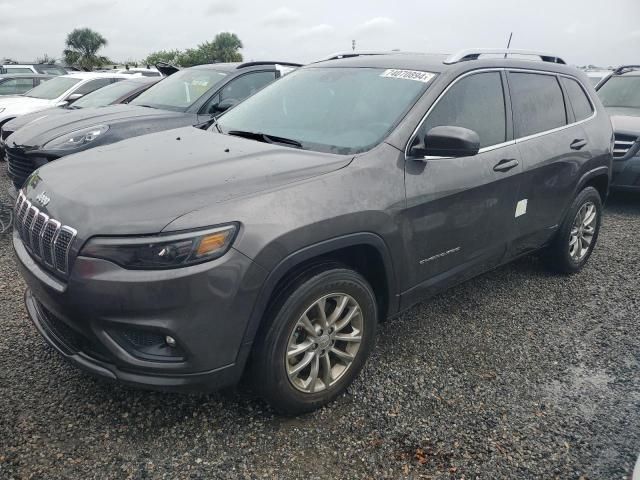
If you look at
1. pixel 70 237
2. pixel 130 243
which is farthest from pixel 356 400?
pixel 70 237

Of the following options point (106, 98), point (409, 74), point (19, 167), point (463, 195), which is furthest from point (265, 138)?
point (106, 98)

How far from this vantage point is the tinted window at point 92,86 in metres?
9.59

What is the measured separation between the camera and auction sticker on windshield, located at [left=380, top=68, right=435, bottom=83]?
307 centimetres

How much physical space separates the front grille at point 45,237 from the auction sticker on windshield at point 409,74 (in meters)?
2.04

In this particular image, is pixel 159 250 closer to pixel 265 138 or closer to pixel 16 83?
pixel 265 138

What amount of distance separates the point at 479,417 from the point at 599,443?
552 millimetres

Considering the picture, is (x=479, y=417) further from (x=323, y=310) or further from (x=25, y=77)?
(x=25, y=77)

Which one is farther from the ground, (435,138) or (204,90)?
(435,138)

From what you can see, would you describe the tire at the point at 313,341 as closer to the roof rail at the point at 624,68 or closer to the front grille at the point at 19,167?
the front grille at the point at 19,167

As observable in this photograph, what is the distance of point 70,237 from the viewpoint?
7.12 ft

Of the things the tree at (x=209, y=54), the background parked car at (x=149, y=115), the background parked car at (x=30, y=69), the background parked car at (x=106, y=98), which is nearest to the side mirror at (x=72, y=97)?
the background parked car at (x=106, y=98)

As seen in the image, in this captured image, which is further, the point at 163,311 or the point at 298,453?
the point at 298,453

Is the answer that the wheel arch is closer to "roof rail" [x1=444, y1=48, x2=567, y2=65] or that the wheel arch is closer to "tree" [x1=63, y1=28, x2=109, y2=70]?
"roof rail" [x1=444, y1=48, x2=567, y2=65]

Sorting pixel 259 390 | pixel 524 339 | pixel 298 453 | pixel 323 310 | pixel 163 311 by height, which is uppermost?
pixel 163 311
